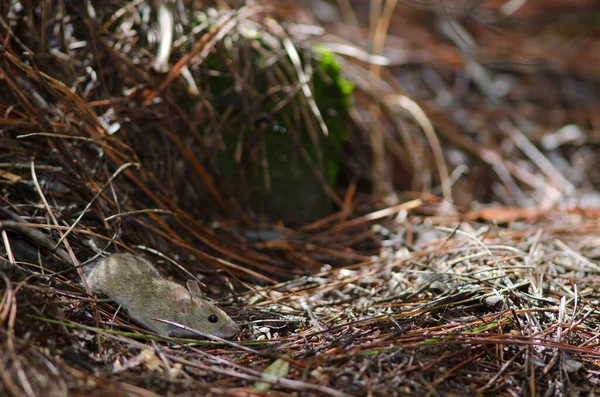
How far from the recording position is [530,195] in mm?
5051

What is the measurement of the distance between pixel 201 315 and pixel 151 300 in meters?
0.23

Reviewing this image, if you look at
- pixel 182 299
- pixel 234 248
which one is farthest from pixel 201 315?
pixel 234 248

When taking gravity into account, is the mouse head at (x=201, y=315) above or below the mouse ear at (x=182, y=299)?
below

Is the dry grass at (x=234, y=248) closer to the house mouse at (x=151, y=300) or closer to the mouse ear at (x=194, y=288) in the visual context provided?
the house mouse at (x=151, y=300)

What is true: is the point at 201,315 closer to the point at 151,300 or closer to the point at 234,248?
the point at 151,300

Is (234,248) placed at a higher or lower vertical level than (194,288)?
lower

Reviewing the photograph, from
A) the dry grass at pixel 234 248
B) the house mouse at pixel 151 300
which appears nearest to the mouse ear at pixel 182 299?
the house mouse at pixel 151 300

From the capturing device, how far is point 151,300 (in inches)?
95.1

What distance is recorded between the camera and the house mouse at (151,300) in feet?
7.74

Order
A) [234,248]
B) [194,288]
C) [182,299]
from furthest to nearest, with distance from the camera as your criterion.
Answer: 1. [234,248]
2. [194,288]
3. [182,299]

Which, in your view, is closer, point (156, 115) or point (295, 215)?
point (156, 115)

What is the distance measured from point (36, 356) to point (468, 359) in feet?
4.90

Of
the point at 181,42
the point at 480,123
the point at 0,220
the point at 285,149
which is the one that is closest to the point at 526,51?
the point at 480,123

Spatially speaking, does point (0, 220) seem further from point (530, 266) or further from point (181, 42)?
point (530, 266)
